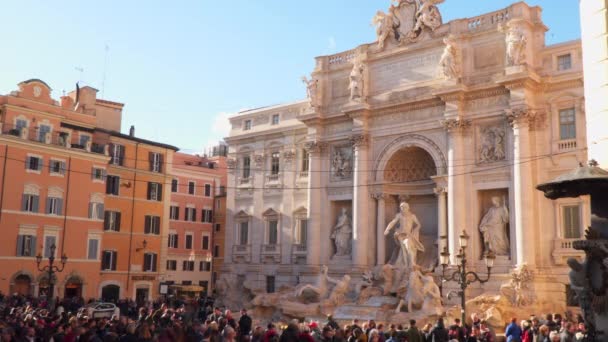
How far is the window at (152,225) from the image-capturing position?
4297 cm

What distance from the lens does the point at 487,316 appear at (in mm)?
22969

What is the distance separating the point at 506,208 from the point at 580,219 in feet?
10.4

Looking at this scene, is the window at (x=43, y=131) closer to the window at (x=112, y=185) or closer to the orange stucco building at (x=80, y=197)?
the orange stucco building at (x=80, y=197)

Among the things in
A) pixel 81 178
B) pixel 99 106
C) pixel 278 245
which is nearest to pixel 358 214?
pixel 278 245

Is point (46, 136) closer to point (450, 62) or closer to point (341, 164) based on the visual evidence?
point (341, 164)

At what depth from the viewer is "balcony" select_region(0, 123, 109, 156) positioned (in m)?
35.5

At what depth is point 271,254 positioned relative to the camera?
37.3m

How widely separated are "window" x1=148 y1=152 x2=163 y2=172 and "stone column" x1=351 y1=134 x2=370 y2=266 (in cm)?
1700

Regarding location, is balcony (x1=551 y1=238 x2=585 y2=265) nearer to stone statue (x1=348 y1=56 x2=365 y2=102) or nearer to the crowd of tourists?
the crowd of tourists

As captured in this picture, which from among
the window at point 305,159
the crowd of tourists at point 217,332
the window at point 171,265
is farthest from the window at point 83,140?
the crowd of tourists at point 217,332

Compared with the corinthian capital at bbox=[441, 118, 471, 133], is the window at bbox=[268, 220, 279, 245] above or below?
below

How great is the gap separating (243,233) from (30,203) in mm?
12621

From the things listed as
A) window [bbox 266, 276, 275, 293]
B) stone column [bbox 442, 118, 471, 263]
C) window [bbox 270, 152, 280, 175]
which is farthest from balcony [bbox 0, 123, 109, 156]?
stone column [bbox 442, 118, 471, 263]

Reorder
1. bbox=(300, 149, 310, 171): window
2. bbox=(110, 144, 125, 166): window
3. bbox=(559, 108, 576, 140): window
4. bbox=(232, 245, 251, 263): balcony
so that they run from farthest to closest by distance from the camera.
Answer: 1. bbox=(110, 144, 125, 166): window
2. bbox=(232, 245, 251, 263): balcony
3. bbox=(300, 149, 310, 171): window
4. bbox=(559, 108, 576, 140): window
